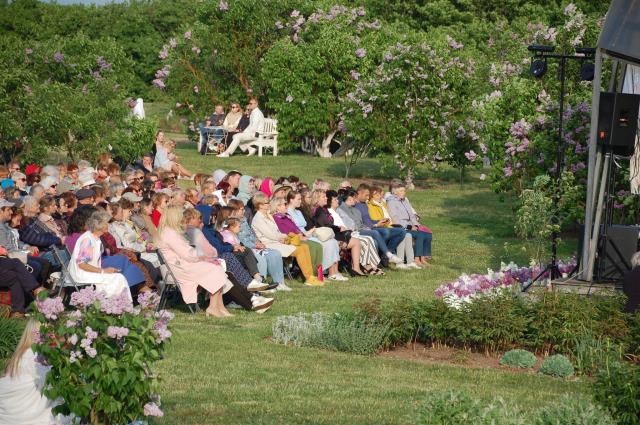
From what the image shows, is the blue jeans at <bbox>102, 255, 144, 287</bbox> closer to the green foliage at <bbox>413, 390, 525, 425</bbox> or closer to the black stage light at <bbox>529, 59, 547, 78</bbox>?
the black stage light at <bbox>529, 59, 547, 78</bbox>

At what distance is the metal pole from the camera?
14.5 meters

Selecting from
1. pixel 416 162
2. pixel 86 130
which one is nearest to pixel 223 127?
pixel 416 162

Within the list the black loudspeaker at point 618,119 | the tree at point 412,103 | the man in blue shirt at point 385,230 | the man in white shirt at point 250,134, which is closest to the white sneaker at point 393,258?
the man in blue shirt at point 385,230

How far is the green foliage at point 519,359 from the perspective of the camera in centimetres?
1112

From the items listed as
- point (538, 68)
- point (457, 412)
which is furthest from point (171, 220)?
point (457, 412)

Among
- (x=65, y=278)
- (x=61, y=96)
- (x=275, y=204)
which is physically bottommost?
(x=65, y=278)

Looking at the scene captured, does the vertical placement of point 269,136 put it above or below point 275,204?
above

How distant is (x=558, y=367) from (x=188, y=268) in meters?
4.29

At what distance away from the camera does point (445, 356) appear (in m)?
11.6

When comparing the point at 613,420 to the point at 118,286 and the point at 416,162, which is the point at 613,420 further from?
the point at 416,162

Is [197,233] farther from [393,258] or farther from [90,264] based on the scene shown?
[393,258]

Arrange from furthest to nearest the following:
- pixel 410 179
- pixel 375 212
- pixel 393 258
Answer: pixel 410 179
pixel 375 212
pixel 393 258

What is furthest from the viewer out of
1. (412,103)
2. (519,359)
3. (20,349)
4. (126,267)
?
(412,103)

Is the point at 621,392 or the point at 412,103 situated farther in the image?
the point at 412,103
